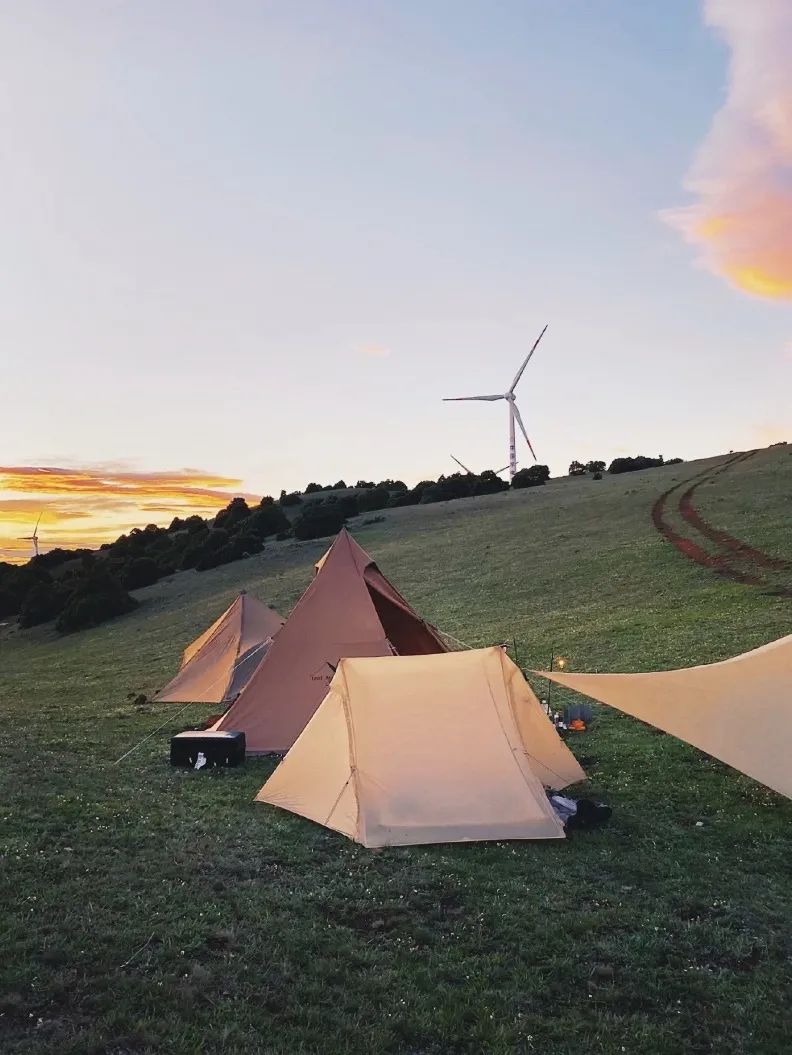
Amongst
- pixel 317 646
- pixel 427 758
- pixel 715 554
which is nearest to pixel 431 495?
pixel 715 554

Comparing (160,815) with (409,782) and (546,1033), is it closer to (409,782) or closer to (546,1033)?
(409,782)

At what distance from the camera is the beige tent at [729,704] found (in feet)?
35.3

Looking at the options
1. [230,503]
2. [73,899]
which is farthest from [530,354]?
[73,899]

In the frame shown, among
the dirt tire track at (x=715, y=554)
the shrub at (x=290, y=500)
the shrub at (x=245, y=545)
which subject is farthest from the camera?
the shrub at (x=290, y=500)

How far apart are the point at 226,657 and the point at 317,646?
25.8ft

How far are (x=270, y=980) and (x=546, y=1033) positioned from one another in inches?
90.8

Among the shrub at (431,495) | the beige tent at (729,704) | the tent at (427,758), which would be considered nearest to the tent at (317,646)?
the tent at (427,758)

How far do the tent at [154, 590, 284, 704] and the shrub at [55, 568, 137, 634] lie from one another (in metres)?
28.2

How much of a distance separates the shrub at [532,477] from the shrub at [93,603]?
41.9m

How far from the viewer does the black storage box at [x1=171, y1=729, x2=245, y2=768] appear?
14.4m

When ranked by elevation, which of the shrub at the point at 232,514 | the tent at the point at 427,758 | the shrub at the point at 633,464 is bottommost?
the tent at the point at 427,758

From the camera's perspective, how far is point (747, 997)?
673 centimetres

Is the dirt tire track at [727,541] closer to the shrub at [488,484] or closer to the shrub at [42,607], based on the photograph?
the shrub at [488,484]

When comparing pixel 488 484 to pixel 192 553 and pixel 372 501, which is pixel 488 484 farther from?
pixel 192 553
